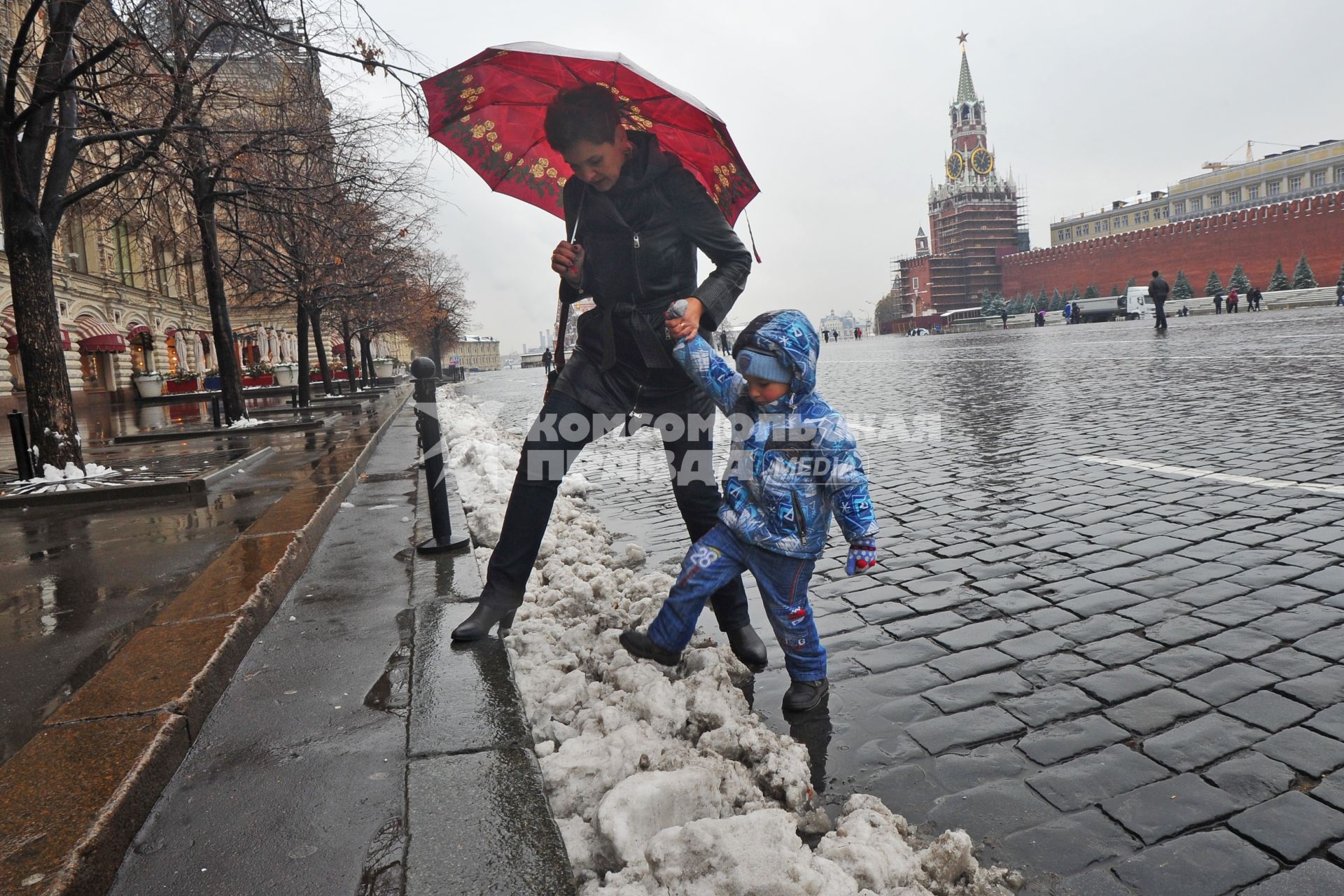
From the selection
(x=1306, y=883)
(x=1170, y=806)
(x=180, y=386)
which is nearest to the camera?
(x=1306, y=883)

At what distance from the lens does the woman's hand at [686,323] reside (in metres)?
2.79

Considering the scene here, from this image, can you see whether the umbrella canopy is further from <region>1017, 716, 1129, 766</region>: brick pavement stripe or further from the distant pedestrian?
the distant pedestrian

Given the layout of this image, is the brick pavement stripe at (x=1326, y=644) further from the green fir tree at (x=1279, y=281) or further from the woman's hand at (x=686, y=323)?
the green fir tree at (x=1279, y=281)

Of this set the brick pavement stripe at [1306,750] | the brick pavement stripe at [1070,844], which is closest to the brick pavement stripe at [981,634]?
the brick pavement stripe at [1306,750]

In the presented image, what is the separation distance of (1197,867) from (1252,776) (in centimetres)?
48

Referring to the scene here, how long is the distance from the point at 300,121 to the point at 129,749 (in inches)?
406

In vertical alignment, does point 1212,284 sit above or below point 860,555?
above

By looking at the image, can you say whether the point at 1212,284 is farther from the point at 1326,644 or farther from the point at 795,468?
the point at 795,468

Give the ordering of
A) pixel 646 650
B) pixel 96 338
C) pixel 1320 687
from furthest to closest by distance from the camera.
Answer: pixel 96 338 < pixel 646 650 < pixel 1320 687

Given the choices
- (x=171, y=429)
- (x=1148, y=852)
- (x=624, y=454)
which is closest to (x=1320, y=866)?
(x=1148, y=852)

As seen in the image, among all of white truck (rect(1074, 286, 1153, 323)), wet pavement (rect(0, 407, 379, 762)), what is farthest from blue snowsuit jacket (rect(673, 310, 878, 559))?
white truck (rect(1074, 286, 1153, 323))

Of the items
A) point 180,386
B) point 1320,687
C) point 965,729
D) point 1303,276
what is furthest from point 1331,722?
point 1303,276

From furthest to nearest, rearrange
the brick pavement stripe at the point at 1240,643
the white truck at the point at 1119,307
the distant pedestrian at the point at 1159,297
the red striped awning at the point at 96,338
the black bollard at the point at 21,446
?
1. the white truck at the point at 1119,307
2. the red striped awning at the point at 96,338
3. the distant pedestrian at the point at 1159,297
4. the black bollard at the point at 21,446
5. the brick pavement stripe at the point at 1240,643

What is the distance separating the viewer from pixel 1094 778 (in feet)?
7.37
